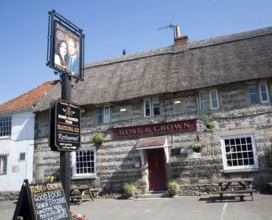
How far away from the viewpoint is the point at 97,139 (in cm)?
1520

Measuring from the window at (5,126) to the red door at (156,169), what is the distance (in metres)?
9.74

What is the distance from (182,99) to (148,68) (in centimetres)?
338

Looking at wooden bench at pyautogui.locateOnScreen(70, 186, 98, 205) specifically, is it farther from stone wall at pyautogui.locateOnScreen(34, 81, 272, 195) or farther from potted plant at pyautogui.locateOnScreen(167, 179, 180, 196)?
potted plant at pyautogui.locateOnScreen(167, 179, 180, 196)

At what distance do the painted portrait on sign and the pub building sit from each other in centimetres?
691

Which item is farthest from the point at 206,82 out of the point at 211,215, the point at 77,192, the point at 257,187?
the point at 77,192

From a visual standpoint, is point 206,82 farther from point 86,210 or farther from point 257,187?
point 86,210

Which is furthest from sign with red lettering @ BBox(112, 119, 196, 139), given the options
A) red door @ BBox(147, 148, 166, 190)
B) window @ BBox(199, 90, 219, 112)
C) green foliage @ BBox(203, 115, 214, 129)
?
red door @ BBox(147, 148, 166, 190)

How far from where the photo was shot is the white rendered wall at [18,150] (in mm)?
16859

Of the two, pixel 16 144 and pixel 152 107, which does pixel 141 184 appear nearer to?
pixel 152 107

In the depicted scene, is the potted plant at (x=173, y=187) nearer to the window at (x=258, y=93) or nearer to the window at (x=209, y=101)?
the window at (x=209, y=101)

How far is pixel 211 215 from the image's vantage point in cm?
863

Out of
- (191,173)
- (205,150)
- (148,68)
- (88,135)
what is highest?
(148,68)

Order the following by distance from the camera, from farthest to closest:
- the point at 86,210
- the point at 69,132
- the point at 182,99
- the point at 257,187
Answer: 1. the point at 182,99
2. the point at 257,187
3. the point at 86,210
4. the point at 69,132

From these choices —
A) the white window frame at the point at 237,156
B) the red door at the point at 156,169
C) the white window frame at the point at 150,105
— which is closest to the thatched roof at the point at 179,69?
the white window frame at the point at 150,105
